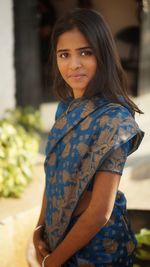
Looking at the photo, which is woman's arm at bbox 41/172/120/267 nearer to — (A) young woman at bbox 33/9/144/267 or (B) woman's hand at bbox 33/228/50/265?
(A) young woman at bbox 33/9/144/267

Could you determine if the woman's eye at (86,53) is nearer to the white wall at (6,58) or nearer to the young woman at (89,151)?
the young woman at (89,151)

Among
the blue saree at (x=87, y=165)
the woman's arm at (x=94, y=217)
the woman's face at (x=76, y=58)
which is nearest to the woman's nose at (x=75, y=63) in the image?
the woman's face at (x=76, y=58)

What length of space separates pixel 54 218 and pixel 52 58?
0.52 meters

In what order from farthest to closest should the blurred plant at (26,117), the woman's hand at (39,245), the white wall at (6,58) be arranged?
the blurred plant at (26,117) → the white wall at (6,58) → the woman's hand at (39,245)

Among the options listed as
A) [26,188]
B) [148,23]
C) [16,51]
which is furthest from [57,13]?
[26,188]

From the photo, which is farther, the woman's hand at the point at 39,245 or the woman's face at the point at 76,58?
the woman's hand at the point at 39,245

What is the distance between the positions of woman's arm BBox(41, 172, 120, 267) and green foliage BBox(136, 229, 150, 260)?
49 cm

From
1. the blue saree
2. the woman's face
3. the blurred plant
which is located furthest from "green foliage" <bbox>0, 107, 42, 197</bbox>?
the woman's face

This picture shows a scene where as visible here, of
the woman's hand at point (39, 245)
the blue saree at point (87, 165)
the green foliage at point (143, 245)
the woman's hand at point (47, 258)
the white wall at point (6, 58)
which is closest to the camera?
the blue saree at point (87, 165)

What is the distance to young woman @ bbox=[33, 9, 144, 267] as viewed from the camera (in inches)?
41.1

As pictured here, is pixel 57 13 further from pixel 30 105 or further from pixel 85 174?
pixel 85 174

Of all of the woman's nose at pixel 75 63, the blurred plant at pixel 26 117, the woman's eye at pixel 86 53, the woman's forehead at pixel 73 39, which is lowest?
the blurred plant at pixel 26 117

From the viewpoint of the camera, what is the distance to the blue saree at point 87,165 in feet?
3.40

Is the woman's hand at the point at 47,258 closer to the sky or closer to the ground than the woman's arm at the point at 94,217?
closer to the ground
